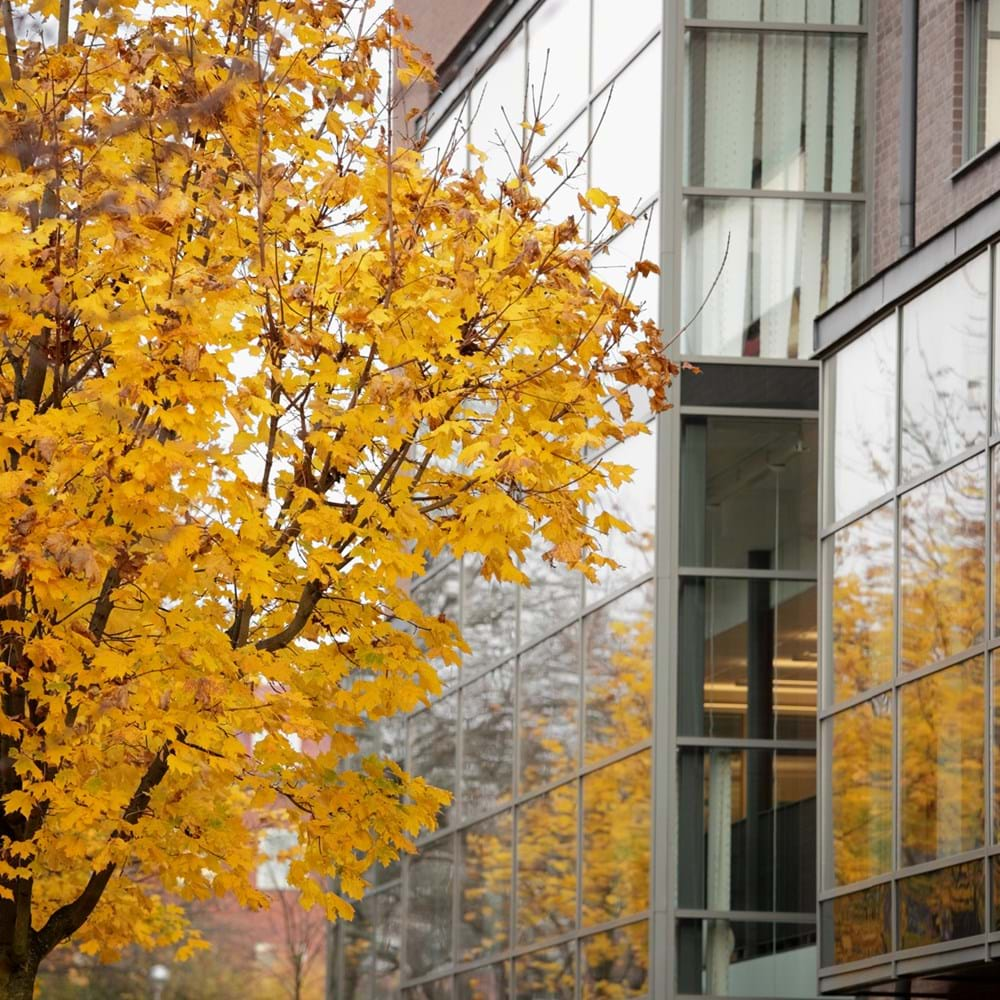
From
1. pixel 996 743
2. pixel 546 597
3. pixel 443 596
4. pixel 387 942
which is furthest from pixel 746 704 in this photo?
pixel 387 942

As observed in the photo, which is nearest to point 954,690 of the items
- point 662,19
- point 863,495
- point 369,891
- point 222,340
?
point 863,495

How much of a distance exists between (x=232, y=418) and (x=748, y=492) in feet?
25.5

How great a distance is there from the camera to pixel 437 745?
23219 millimetres

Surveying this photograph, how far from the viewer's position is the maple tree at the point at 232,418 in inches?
364

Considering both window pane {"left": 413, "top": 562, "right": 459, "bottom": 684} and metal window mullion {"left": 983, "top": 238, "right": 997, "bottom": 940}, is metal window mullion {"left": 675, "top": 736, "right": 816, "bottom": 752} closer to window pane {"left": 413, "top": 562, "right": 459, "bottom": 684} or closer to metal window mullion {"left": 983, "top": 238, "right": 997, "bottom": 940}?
metal window mullion {"left": 983, "top": 238, "right": 997, "bottom": 940}

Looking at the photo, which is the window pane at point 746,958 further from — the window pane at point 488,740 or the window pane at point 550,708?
the window pane at point 488,740

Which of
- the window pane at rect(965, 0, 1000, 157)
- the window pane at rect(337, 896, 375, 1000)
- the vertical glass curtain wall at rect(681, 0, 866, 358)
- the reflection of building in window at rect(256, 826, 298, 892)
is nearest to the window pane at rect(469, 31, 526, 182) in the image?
the vertical glass curtain wall at rect(681, 0, 866, 358)

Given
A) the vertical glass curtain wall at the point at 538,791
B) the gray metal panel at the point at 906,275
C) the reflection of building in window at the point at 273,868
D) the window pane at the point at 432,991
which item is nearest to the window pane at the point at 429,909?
the vertical glass curtain wall at the point at 538,791

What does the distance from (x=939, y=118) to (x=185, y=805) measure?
8.77 metres

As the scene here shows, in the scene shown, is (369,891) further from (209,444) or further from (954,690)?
(209,444)

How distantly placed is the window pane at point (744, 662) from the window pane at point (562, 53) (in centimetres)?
534

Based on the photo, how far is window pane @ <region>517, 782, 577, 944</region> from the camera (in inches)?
721

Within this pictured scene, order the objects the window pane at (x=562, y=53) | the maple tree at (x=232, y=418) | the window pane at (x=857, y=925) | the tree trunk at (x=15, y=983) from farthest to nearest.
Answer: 1. the window pane at (x=562, y=53)
2. the window pane at (x=857, y=925)
3. the tree trunk at (x=15, y=983)
4. the maple tree at (x=232, y=418)

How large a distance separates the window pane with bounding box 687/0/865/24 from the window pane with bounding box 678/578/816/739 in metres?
4.97
